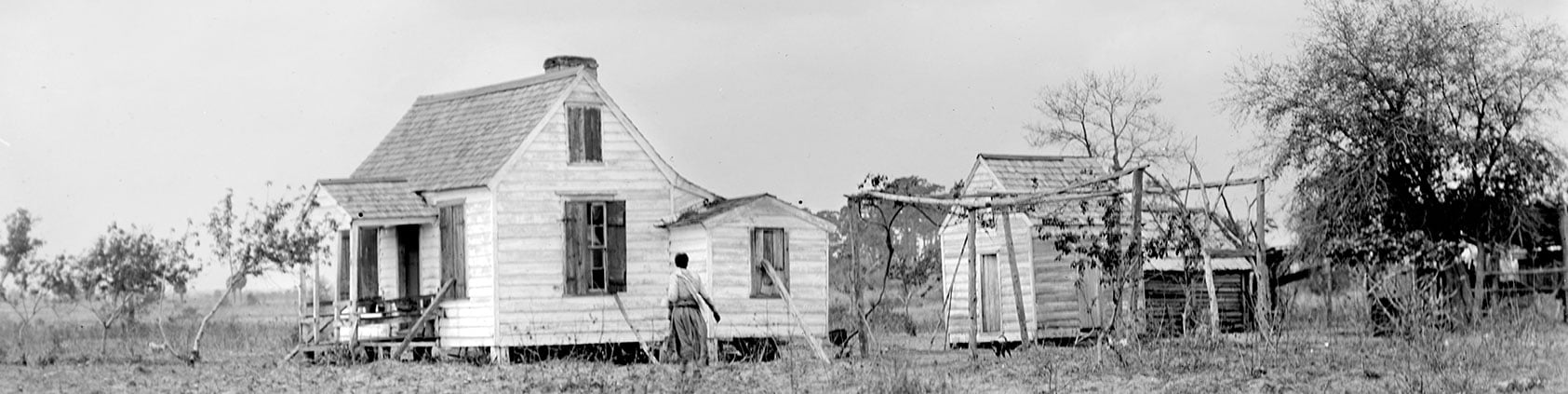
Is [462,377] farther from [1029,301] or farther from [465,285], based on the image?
[1029,301]

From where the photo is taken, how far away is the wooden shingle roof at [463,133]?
2530 centimetres

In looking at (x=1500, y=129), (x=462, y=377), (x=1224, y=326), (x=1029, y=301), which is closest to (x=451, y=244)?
(x=462, y=377)

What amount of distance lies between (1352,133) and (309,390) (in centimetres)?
1831

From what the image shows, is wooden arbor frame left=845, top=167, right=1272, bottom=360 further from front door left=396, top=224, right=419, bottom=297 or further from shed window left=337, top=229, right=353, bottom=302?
shed window left=337, top=229, right=353, bottom=302

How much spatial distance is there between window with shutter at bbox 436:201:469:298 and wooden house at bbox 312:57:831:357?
0.08 ft

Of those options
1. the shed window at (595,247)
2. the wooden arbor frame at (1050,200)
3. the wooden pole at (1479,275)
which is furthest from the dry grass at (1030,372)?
the wooden pole at (1479,275)

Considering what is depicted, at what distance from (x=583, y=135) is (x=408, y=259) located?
3386mm

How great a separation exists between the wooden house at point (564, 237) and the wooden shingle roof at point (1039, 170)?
4269 mm

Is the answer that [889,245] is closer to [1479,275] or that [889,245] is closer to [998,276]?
[998,276]

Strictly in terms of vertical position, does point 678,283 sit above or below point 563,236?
below

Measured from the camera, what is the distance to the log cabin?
2795 centimetres

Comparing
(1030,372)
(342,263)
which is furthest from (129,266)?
(1030,372)

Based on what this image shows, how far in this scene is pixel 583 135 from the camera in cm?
2528

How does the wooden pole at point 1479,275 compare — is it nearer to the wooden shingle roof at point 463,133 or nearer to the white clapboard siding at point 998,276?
the white clapboard siding at point 998,276
